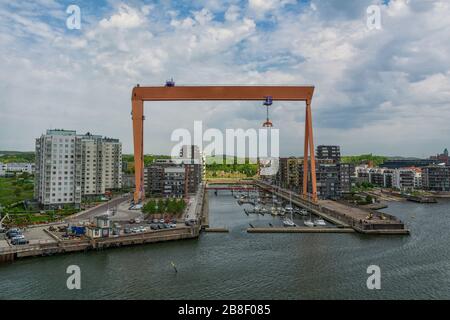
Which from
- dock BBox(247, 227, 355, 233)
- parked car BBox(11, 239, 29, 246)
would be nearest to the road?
parked car BBox(11, 239, 29, 246)

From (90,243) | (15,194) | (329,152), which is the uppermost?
(329,152)

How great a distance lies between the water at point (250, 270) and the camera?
8461 millimetres

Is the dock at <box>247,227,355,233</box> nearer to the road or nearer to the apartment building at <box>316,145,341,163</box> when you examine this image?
the road

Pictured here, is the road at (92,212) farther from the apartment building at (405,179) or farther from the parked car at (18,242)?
the apartment building at (405,179)

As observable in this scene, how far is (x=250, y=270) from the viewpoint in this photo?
396 inches

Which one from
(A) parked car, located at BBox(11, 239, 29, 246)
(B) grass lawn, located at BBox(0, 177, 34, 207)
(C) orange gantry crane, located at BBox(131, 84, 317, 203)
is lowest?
(A) parked car, located at BBox(11, 239, 29, 246)

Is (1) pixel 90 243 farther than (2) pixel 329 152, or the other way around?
(2) pixel 329 152

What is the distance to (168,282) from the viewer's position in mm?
9102

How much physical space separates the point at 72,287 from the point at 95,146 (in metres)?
20.4

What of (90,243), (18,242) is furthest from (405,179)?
(18,242)

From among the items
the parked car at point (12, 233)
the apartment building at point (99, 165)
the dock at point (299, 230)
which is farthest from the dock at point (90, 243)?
the apartment building at point (99, 165)

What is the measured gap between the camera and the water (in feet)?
27.8

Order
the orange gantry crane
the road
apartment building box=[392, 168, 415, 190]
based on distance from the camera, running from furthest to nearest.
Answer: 1. apartment building box=[392, 168, 415, 190]
2. the orange gantry crane
3. the road

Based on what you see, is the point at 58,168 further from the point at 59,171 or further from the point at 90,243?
the point at 90,243
